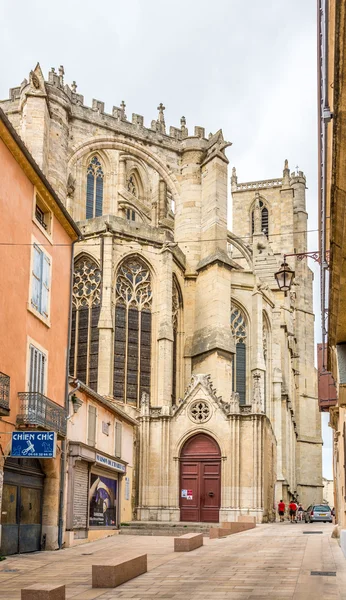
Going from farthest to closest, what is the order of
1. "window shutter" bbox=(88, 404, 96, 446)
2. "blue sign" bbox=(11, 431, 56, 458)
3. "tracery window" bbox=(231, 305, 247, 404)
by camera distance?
"tracery window" bbox=(231, 305, 247, 404), "window shutter" bbox=(88, 404, 96, 446), "blue sign" bbox=(11, 431, 56, 458)

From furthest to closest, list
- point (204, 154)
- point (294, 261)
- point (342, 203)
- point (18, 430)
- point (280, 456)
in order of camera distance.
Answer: point (294, 261), point (280, 456), point (204, 154), point (18, 430), point (342, 203)

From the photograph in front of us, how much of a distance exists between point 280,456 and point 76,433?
26257mm

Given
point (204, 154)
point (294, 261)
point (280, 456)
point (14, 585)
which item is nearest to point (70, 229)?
point (14, 585)

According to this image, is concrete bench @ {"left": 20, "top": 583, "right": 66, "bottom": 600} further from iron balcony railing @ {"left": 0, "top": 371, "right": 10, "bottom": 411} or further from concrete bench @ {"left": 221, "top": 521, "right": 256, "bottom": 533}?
concrete bench @ {"left": 221, "top": 521, "right": 256, "bottom": 533}

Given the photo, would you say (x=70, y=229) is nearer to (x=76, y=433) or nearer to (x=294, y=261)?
(x=76, y=433)

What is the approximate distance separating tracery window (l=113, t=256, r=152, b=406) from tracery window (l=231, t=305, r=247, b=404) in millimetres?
8373

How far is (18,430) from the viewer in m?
16.5

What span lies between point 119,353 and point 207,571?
20.9 metres

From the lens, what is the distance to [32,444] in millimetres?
15883

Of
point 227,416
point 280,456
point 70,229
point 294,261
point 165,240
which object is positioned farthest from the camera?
point 294,261

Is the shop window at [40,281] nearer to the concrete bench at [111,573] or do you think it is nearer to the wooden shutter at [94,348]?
the concrete bench at [111,573]

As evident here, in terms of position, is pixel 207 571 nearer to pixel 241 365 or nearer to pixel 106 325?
pixel 106 325

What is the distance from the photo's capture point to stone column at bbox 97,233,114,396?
109ft

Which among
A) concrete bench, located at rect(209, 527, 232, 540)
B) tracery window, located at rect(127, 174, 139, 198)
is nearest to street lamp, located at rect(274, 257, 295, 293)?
concrete bench, located at rect(209, 527, 232, 540)
